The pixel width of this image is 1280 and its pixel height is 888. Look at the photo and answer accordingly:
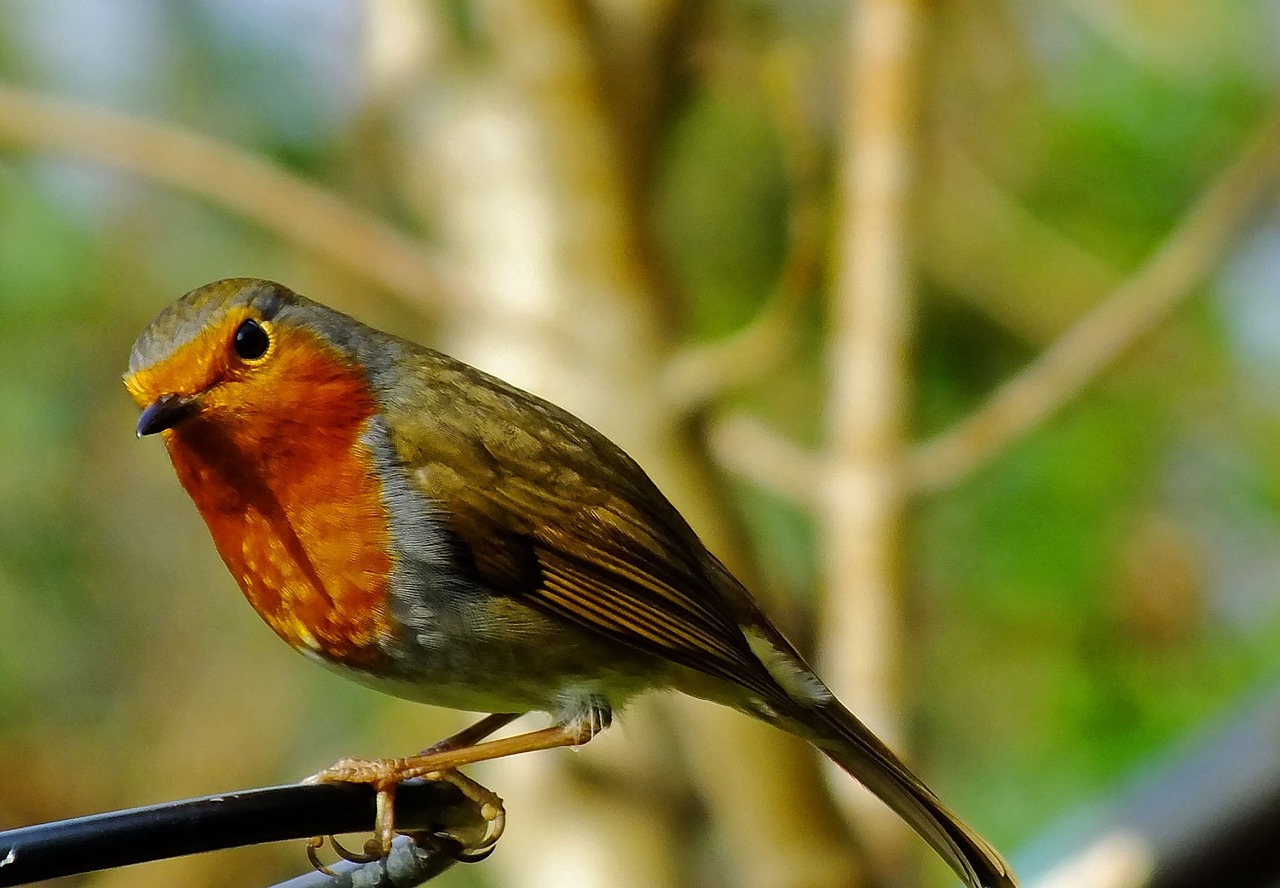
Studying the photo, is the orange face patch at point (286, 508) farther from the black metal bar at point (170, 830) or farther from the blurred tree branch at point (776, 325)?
the blurred tree branch at point (776, 325)

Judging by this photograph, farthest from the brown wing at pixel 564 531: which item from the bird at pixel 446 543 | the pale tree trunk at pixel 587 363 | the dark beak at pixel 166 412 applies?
the pale tree trunk at pixel 587 363

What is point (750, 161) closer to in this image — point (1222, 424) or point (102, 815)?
point (1222, 424)

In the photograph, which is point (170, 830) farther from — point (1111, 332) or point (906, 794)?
point (1111, 332)

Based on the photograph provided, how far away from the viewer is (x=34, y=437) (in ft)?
18.7

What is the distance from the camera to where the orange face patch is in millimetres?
2398

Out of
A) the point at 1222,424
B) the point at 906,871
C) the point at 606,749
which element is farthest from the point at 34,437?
the point at 1222,424

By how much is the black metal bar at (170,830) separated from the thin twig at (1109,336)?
104 inches

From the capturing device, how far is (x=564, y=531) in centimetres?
272

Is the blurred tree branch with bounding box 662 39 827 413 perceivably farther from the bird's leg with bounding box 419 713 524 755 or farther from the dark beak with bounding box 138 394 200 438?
the dark beak with bounding box 138 394 200 438

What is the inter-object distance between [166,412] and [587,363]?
2.29 m

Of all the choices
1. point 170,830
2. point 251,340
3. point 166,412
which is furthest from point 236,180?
point 170,830

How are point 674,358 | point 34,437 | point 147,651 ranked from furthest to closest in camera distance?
point 147,651
point 34,437
point 674,358

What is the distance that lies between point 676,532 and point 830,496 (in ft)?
5.58

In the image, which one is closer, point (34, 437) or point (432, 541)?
point (432, 541)
